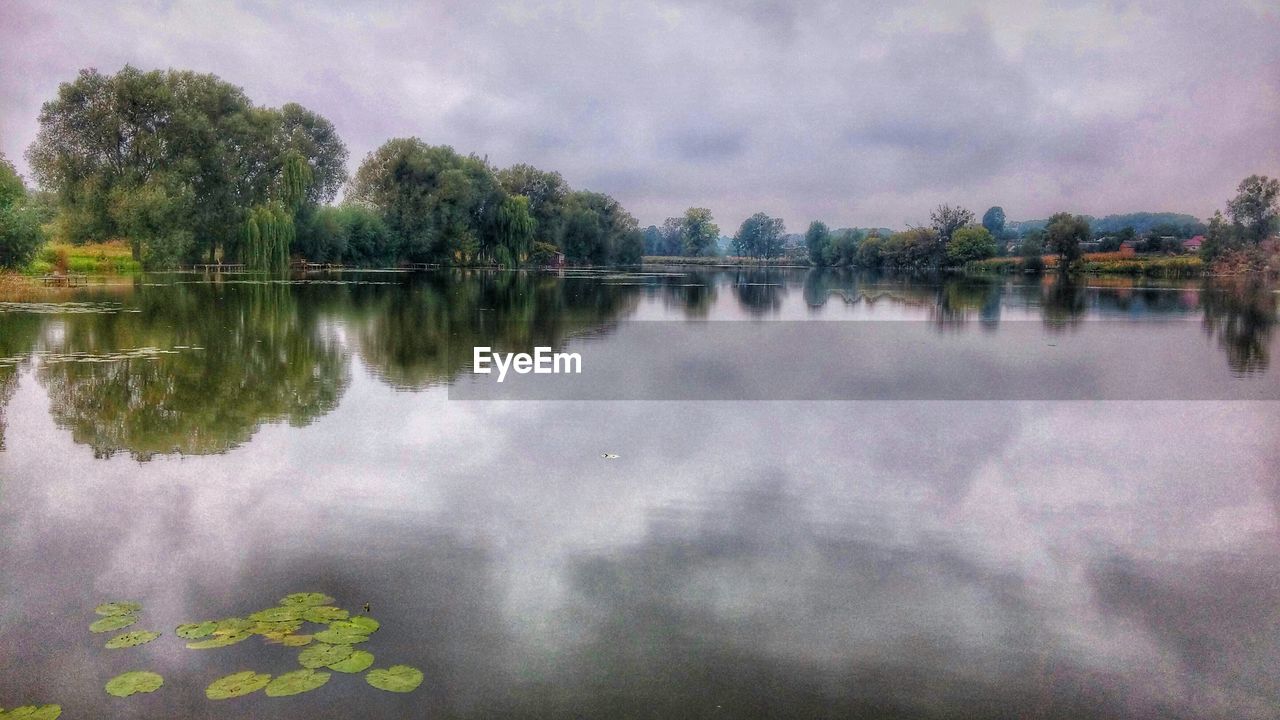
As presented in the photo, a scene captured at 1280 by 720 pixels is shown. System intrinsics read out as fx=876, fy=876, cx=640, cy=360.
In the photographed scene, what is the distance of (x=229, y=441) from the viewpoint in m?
9.98

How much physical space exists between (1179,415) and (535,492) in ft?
33.7

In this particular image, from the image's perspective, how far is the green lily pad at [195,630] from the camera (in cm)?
519

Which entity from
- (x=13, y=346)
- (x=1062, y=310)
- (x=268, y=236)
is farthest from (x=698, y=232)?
(x=13, y=346)

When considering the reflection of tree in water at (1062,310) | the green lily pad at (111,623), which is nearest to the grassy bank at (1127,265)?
the reflection of tree in water at (1062,310)

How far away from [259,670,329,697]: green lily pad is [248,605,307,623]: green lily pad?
69cm

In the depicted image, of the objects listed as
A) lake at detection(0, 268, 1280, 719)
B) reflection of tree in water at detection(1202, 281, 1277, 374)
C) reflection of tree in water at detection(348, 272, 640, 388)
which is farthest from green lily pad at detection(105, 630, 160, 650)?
reflection of tree in water at detection(1202, 281, 1277, 374)

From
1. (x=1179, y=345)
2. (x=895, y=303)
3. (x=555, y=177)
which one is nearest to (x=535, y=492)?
(x=1179, y=345)

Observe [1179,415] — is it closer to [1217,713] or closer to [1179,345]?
[1217,713]

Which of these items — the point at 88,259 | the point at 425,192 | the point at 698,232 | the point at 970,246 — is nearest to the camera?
the point at 88,259

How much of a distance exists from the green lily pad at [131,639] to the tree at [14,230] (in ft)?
115

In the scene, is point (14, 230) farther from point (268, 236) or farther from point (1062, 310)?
point (1062, 310)

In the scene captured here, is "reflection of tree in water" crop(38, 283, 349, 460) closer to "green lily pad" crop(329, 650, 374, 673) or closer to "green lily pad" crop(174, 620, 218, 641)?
"green lily pad" crop(174, 620, 218, 641)

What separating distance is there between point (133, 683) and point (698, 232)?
17270 cm

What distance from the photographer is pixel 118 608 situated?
5.57 metres
